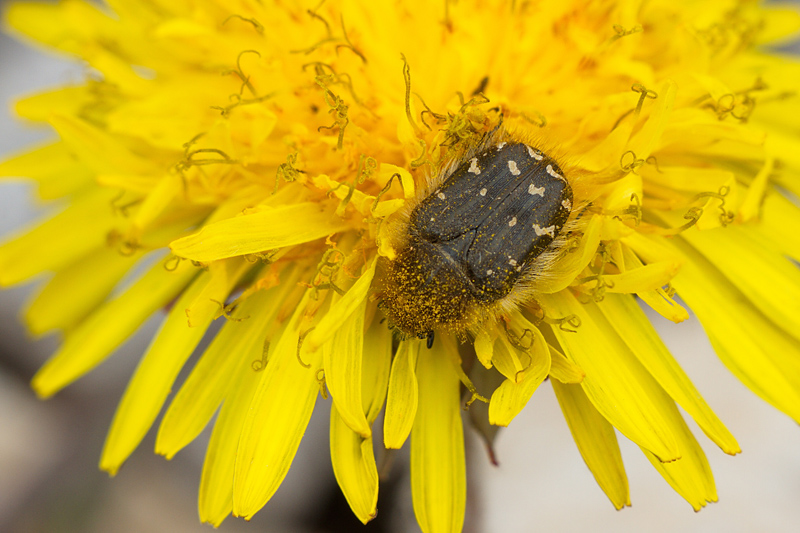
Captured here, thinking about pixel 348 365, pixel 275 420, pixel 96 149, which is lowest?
pixel 275 420

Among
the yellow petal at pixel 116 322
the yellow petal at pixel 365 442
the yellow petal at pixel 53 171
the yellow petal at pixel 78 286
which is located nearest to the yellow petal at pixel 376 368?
the yellow petal at pixel 365 442

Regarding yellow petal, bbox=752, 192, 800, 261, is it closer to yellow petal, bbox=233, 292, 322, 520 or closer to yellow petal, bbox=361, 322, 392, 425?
yellow petal, bbox=361, 322, 392, 425

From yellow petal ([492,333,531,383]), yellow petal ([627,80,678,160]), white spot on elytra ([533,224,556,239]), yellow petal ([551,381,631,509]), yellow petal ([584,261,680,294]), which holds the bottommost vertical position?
yellow petal ([551,381,631,509])

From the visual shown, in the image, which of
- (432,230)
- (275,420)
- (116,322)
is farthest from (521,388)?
(116,322)

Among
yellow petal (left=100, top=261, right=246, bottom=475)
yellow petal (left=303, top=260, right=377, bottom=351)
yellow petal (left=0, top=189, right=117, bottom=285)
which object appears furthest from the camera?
yellow petal (left=0, top=189, right=117, bottom=285)

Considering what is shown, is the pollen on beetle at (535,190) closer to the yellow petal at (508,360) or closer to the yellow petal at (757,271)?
the yellow petal at (508,360)

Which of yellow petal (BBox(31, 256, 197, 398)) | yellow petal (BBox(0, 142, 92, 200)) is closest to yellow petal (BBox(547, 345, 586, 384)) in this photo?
yellow petal (BBox(31, 256, 197, 398))

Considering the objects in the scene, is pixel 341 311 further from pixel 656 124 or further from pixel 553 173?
pixel 656 124
